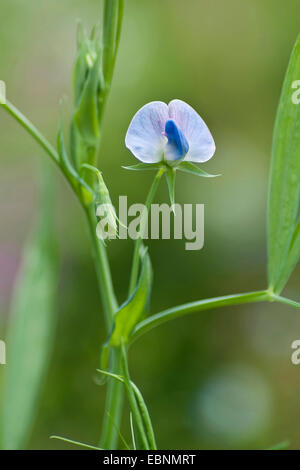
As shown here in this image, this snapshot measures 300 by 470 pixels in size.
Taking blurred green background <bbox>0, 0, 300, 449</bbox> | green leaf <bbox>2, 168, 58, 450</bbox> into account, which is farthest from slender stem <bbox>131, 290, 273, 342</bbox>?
blurred green background <bbox>0, 0, 300, 449</bbox>

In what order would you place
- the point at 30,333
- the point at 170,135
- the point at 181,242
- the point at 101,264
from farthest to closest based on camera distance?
the point at 181,242 → the point at 30,333 → the point at 101,264 → the point at 170,135

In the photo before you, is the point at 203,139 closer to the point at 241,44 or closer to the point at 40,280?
the point at 40,280

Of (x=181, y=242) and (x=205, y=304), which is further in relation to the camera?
(x=181, y=242)

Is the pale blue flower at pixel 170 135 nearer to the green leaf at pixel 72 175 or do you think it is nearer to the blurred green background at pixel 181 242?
the green leaf at pixel 72 175

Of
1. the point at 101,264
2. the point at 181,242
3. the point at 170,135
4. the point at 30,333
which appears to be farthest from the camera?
the point at 181,242

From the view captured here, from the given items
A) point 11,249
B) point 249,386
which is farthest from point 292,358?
point 11,249

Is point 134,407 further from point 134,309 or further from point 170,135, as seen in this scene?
point 170,135

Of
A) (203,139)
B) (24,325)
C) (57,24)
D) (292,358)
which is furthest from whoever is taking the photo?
(57,24)

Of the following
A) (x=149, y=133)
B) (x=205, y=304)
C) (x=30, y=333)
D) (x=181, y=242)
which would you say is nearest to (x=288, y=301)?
(x=205, y=304)
